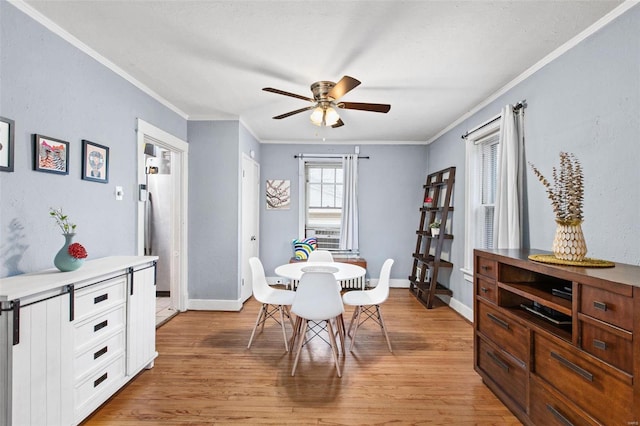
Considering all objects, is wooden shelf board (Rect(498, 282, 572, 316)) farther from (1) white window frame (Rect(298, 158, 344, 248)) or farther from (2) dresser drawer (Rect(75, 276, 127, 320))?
(1) white window frame (Rect(298, 158, 344, 248))

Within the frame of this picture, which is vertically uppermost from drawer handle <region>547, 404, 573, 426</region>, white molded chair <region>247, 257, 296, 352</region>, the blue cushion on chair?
the blue cushion on chair

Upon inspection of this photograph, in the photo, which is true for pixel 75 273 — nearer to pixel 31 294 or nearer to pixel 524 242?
pixel 31 294

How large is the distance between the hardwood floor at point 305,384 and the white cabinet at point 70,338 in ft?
0.90

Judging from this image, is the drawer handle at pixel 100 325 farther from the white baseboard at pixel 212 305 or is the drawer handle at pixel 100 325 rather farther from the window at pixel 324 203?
the window at pixel 324 203

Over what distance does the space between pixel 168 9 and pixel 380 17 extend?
131 centimetres

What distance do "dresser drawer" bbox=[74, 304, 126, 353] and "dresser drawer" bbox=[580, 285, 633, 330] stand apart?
8.94 feet

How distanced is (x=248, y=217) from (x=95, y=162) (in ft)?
7.61

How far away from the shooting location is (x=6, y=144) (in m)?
1.67

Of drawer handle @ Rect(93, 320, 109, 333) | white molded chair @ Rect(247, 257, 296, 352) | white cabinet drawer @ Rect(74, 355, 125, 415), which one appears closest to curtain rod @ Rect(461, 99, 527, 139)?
white molded chair @ Rect(247, 257, 296, 352)

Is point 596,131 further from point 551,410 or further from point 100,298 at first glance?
point 100,298

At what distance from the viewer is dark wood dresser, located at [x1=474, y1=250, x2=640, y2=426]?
4.05 feet

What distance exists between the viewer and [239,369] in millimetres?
2479

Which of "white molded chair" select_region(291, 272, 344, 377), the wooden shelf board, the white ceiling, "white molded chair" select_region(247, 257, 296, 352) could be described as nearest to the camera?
the wooden shelf board

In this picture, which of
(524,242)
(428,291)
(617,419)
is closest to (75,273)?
(617,419)
